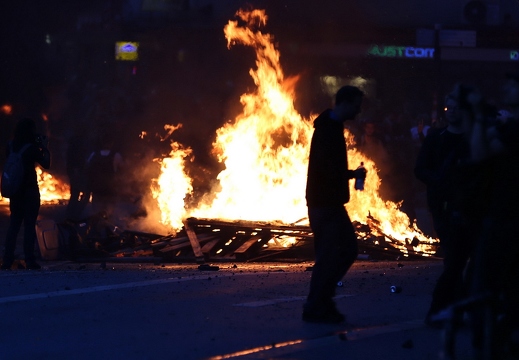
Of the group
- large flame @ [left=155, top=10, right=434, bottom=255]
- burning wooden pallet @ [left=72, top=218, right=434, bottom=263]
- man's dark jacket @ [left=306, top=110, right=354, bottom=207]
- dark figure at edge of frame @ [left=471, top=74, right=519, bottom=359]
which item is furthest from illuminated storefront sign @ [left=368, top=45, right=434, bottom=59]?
dark figure at edge of frame @ [left=471, top=74, right=519, bottom=359]

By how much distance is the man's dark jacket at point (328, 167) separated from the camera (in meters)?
7.00

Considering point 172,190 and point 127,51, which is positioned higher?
point 127,51

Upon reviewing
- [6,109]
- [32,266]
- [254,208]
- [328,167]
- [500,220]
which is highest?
[6,109]

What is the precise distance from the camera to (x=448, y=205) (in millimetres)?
6613

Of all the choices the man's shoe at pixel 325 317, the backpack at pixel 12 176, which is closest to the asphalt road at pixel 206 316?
the man's shoe at pixel 325 317

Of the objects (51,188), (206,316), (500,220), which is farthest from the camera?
(51,188)

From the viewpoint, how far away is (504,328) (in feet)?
16.0

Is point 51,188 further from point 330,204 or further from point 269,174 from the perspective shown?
point 330,204

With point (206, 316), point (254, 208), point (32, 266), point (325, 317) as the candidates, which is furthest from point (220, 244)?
point (325, 317)

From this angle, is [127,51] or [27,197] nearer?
[27,197]

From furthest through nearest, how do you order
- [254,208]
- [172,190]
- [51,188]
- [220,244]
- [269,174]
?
[51,188], [172,190], [269,174], [254,208], [220,244]

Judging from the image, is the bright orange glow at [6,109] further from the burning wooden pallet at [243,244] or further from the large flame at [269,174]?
the burning wooden pallet at [243,244]

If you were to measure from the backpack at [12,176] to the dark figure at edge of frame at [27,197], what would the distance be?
9 centimetres

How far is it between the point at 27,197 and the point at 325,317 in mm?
5559
